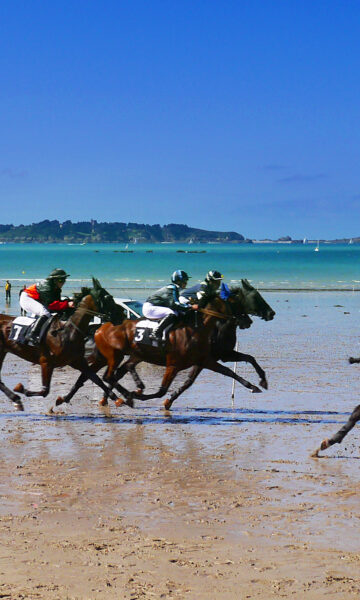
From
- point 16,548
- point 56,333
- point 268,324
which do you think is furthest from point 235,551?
point 268,324

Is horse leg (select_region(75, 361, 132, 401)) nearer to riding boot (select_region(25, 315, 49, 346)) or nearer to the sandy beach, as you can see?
the sandy beach

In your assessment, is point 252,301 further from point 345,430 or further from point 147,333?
point 345,430

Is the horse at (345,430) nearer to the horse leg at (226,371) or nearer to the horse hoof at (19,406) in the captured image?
the horse leg at (226,371)

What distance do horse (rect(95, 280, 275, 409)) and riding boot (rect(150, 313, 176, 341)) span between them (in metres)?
0.16

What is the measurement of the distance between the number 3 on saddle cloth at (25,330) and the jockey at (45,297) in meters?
0.20

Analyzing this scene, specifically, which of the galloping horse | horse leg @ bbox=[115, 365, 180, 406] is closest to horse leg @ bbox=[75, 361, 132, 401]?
horse leg @ bbox=[115, 365, 180, 406]

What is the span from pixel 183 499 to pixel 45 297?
7.54 metres

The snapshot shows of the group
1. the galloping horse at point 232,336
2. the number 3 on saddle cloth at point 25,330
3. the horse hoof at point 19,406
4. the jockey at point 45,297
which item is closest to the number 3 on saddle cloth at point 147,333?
the galloping horse at point 232,336

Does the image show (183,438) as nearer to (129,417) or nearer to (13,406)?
(129,417)

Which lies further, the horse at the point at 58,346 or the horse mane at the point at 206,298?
the horse mane at the point at 206,298

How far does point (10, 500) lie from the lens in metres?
9.54

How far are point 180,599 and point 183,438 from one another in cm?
628

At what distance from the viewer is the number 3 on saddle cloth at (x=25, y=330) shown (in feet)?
52.1

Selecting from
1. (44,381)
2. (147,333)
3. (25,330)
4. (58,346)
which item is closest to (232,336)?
(147,333)
